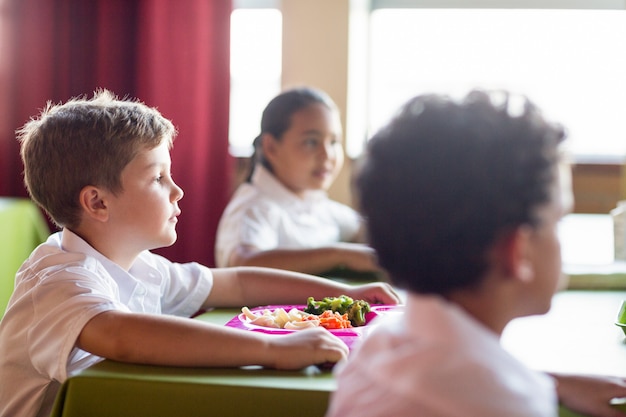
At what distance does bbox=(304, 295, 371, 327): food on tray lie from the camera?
1.38 metres

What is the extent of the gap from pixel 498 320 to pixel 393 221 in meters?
0.14

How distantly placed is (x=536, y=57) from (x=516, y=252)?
271 centimetres

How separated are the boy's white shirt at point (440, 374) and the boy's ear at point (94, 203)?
0.72 metres

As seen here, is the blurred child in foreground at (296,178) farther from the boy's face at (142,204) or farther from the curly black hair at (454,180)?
the curly black hair at (454,180)

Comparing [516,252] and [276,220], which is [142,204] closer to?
[516,252]

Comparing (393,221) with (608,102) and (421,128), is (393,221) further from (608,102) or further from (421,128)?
(608,102)

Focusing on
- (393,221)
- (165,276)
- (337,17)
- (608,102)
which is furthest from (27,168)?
(608,102)

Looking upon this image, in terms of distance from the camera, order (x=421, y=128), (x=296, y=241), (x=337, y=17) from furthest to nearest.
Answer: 1. (x=337, y=17)
2. (x=296, y=241)
3. (x=421, y=128)

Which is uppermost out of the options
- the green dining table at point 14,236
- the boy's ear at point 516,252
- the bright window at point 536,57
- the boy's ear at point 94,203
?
the bright window at point 536,57

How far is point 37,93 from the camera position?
11.4 ft

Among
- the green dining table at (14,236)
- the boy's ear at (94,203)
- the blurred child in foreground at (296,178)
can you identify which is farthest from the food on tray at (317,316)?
the green dining table at (14,236)

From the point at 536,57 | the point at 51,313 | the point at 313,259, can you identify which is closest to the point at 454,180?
the point at 51,313

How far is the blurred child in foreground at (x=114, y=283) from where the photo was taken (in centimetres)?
113

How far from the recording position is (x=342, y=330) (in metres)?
1.29
